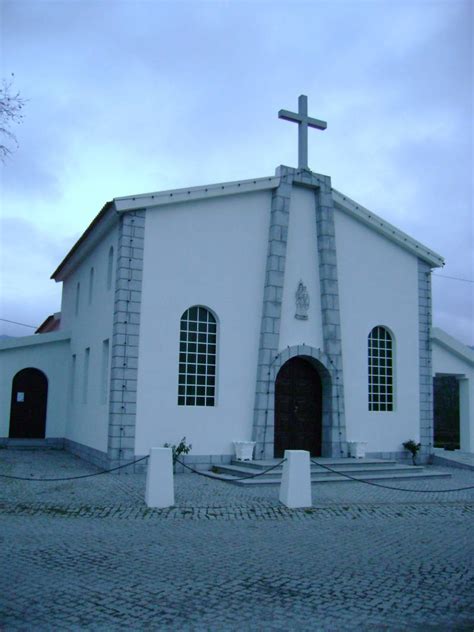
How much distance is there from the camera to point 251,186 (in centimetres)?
1645

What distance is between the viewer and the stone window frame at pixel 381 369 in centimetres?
1783

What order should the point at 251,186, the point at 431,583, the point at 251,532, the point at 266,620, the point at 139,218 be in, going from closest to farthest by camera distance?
the point at 266,620 → the point at 431,583 → the point at 251,532 → the point at 139,218 → the point at 251,186

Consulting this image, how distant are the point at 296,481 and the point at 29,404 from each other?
12.2m

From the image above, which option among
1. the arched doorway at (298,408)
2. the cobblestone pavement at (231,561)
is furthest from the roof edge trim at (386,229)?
the cobblestone pavement at (231,561)

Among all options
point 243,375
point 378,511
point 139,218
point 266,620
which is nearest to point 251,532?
point 378,511

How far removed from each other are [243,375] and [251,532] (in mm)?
7046

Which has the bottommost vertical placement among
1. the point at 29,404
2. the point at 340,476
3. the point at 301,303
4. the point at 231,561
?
the point at 231,561

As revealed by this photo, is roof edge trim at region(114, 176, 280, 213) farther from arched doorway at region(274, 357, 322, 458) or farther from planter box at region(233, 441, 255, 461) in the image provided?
planter box at region(233, 441, 255, 461)

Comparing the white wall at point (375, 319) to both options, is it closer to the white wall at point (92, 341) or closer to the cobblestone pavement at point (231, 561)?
the cobblestone pavement at point (231, 561)

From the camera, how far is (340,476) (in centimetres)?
1436

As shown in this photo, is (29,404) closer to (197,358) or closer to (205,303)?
(197,358)

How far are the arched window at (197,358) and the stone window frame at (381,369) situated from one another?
4668mm

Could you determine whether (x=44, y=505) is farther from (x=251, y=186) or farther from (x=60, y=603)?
(x=251, y=186)

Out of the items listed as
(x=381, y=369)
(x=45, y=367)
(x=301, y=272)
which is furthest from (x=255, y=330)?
(x=45, y=367)
